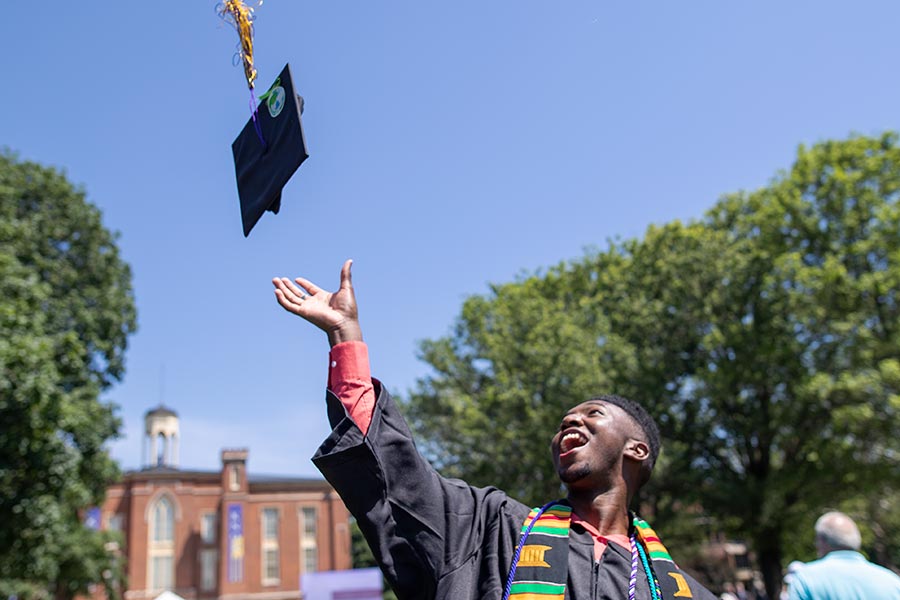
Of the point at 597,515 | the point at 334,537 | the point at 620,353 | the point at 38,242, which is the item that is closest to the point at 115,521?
the point at 334,537

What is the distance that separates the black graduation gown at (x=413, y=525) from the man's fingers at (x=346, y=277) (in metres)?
0.38

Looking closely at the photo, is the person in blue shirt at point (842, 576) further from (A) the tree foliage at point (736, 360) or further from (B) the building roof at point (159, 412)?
A: (B) the building roof at point (159, 412)

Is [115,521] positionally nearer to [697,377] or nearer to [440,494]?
[697,377]

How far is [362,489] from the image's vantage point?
2.19m

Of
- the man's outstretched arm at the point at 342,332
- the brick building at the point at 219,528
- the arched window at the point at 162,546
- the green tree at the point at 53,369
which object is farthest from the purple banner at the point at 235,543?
the man's outstretched arm at the point at 342,332

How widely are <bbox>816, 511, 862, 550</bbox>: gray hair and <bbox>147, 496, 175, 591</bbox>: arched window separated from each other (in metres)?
43.7

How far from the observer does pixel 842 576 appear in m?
3.87

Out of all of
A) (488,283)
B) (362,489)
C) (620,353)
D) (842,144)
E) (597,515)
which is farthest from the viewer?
(488,283)

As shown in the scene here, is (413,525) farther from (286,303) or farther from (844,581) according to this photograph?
(844,581)

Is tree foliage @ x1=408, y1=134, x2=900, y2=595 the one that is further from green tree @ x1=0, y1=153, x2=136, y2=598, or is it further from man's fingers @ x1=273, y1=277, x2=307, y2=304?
man's fingers @ x1=273, y1=277, x2=307, y2=304

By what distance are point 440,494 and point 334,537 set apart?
45.5m

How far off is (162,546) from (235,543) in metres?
3.69

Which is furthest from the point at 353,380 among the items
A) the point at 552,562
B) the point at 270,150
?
the point at 270,150

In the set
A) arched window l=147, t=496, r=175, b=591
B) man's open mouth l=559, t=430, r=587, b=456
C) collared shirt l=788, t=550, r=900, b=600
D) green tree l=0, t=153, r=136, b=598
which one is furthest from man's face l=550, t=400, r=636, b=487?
arched window l=147, t=496, r=175, b=591
